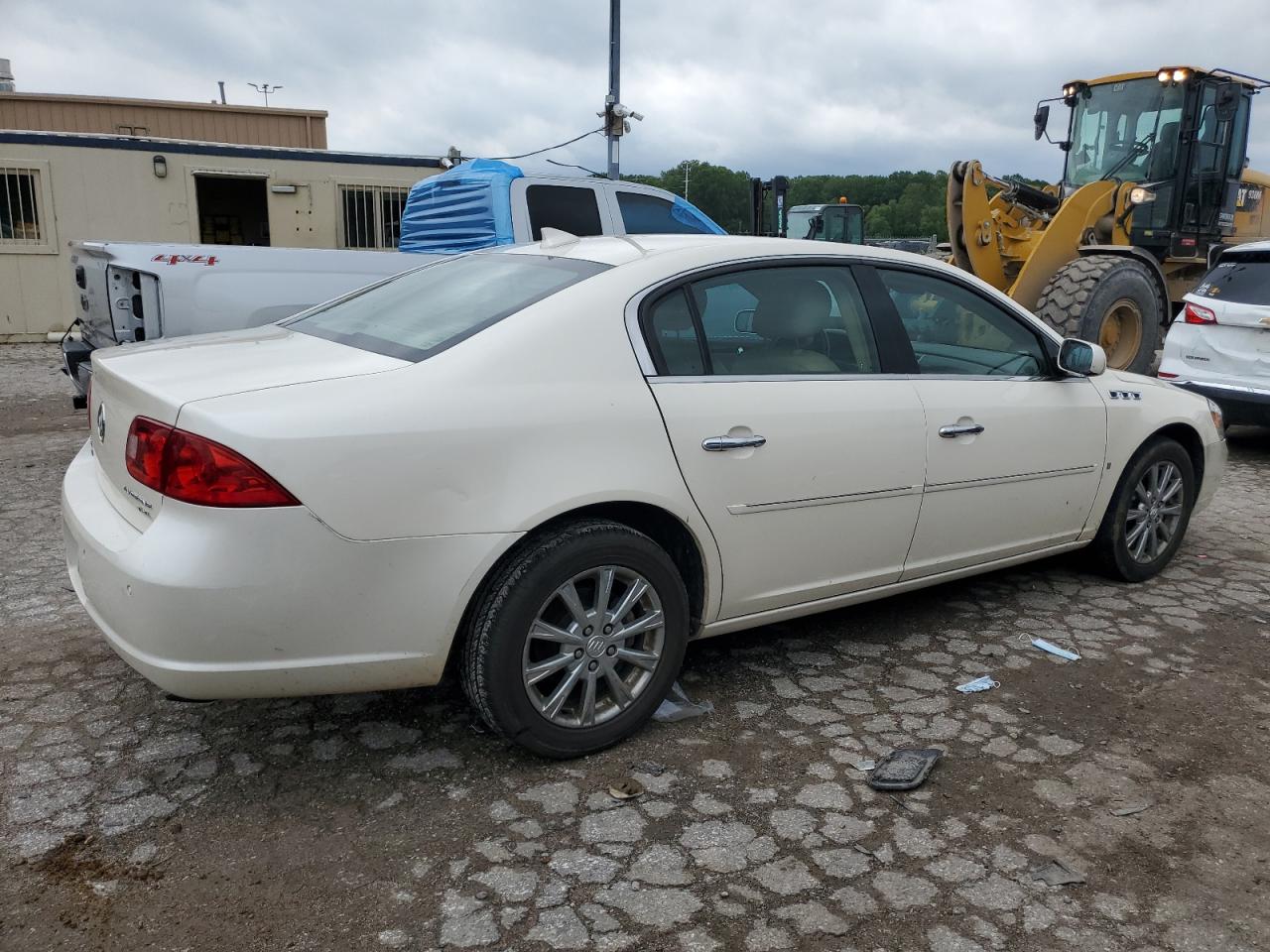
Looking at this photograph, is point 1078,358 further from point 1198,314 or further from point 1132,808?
point 1198,314

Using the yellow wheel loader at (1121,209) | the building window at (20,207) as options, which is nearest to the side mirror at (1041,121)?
the yellow wheel loader at (1121,209)

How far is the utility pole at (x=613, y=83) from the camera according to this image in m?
16.8

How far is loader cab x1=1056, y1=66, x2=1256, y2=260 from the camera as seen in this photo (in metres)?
10.2

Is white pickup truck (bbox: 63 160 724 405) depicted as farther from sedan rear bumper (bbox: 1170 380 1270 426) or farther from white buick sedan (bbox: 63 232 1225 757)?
sedan rear bumper (bbox: 1170 380 1270 426)

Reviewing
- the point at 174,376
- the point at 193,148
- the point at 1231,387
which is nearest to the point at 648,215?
the point at 1231,387

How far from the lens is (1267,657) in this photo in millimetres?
4004

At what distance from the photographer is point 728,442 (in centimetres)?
320

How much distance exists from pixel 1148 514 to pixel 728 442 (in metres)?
2.68

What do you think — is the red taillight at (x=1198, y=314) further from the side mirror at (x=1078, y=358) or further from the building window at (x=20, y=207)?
the building window at (x=20, y=207)

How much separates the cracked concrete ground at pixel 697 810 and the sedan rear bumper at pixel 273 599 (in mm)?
435

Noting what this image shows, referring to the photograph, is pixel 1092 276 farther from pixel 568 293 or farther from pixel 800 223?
pixel 800 223

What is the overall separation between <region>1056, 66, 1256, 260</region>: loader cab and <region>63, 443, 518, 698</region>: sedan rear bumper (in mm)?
9655

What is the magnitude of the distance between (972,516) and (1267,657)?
51.4 inches

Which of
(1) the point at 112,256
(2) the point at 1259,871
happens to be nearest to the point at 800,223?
(1) the point at 112,256
